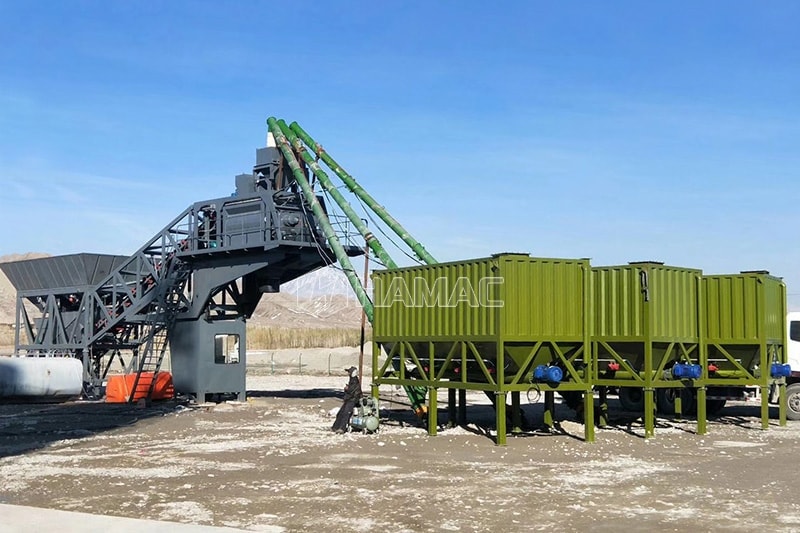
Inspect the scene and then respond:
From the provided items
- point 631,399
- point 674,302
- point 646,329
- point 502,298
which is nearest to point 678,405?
point 631,399

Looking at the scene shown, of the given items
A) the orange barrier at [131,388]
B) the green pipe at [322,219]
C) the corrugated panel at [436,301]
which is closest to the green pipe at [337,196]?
the green pipe at [322,219]

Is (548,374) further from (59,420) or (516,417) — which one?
(59,420)

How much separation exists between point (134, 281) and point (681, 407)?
2057 centimetres

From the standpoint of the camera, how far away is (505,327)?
19.8 m

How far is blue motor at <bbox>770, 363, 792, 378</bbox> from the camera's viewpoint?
23.8 metres

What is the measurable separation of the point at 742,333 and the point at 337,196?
13336 mm

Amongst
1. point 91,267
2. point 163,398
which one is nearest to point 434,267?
point 163,398

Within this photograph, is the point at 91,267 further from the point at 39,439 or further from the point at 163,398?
the point at 39,439

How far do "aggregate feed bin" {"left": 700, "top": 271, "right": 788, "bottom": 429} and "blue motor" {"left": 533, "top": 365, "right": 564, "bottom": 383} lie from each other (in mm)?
4919

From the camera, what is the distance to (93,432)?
22.8m

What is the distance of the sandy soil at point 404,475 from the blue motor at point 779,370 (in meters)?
1.41

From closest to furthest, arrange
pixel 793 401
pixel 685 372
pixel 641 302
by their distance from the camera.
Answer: pixel 641 302 < pixel 685 372 < pixel 793 401

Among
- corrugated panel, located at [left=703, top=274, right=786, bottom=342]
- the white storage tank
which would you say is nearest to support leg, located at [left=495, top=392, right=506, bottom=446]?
corrugated panel, located at [left=703, top=274, right=786, bottom=342]

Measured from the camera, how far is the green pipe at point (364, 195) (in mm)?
27672
